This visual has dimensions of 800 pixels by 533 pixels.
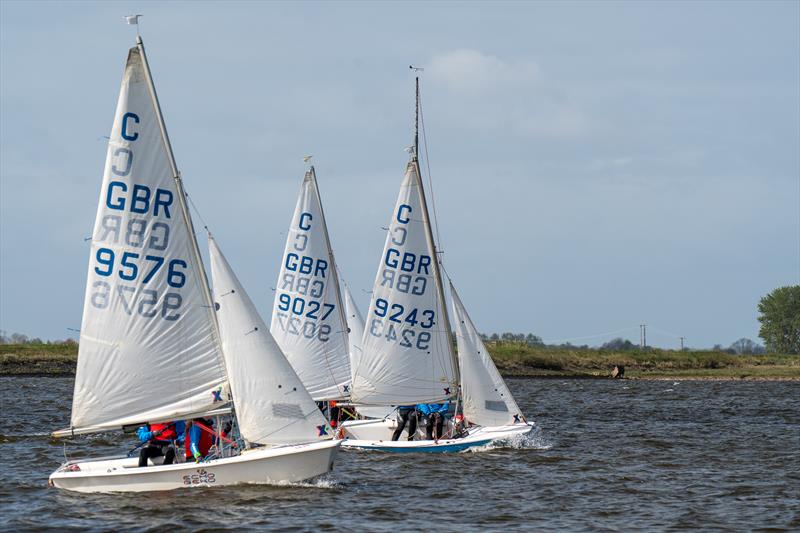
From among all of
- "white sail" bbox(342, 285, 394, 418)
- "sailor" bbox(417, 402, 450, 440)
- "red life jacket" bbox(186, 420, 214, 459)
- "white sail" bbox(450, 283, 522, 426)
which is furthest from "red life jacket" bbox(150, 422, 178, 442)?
"white sail" bbox(342, 285, 394, 418)

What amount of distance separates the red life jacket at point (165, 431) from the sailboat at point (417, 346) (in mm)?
10946

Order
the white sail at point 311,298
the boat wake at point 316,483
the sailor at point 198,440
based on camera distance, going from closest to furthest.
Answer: the boat wake at point 316,483 → the sailor at point 198,440 → the white sail at point 311,298

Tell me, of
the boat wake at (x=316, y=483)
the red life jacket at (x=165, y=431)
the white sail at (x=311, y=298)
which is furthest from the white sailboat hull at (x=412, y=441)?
the red life jacket at (x=165, y=431)

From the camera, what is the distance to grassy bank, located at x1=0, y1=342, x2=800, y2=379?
10206 cm

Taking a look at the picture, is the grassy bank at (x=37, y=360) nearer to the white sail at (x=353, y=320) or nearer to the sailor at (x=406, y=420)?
the white sail at (x=353, y=320)

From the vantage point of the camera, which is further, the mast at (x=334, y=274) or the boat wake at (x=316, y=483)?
the mast at (x=334, y=274)

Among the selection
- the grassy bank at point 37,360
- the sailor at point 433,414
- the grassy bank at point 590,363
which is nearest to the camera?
the sailor at point 433,414

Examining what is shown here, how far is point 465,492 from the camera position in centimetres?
3058

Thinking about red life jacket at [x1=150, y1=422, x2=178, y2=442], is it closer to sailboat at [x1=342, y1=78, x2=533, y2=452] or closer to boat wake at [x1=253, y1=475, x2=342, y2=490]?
boat wake at [x1=253, y1=475, x2=342, y2=490]

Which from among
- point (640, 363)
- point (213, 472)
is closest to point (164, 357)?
point (213, 472)

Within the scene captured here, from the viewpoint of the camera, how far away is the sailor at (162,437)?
27531 mm

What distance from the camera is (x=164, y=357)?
89.8 feet

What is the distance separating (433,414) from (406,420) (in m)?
→ 1.03

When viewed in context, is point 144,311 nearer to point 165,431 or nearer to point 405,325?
point 165,431
